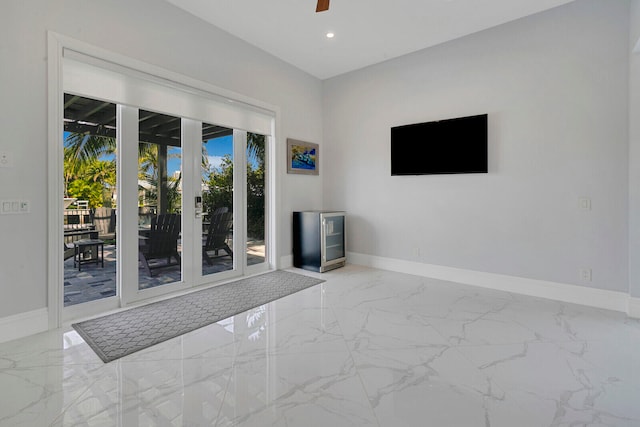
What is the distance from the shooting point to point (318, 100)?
5.30m

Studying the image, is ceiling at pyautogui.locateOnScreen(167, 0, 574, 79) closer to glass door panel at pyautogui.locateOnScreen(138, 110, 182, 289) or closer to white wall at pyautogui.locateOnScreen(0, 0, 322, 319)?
white wall at pyautogui.locateOnScreen(0, 0, 322, 319)

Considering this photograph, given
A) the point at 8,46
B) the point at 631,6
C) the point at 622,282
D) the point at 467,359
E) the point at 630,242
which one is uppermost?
the point at 631,6

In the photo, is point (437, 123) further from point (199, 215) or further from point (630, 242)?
point (199, 215)

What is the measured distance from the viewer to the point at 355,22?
3588mm

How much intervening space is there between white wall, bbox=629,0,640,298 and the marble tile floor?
1.57ft

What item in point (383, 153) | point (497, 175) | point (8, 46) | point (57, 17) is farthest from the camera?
point (383, 153)

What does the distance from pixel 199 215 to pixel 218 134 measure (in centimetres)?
105

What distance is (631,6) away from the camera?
9.70 ft

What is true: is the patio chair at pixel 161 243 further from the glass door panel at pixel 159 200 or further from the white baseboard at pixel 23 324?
the white baseboard at pixel 23 324

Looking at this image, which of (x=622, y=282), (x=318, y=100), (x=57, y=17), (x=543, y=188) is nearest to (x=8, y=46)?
(x=57, y=17)

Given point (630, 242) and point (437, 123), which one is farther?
point (437, 123)

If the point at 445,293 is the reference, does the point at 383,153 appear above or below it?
above

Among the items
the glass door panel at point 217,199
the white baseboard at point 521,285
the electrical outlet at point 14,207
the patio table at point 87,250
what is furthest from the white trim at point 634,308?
the electrical outlet at point 14,207

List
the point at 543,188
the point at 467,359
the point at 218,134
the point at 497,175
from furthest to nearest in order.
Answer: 1. the point at 218,134
2. the point at 497,175
3. the point at 543,188
4. the point at 467,359
